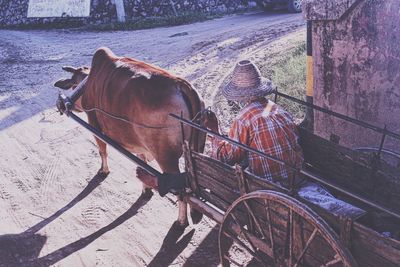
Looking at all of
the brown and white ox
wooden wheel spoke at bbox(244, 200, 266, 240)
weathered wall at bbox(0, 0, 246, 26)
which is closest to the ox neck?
the brown and white ox

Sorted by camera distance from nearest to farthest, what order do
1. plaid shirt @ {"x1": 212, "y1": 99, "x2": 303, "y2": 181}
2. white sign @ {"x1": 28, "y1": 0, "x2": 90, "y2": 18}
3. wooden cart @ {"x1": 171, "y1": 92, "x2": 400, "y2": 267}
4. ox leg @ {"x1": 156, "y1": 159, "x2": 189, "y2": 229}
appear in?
wooden cart @ {"x1": 171, "y1": 92, "x2": 400, "y2": 267} → plaid shirt @ {"x1": 212, "y1": 99, "x2": 303, "y2": 181} → ox leg @ {"x1": 156, "y1": 159, "x2": 189, "y2": 229} → white sign @ {"x1": 28, "y1": 0, "x2": 90, "y2": 18}

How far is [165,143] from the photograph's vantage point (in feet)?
13.9

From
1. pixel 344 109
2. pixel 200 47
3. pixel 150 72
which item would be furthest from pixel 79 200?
pixel 200 47

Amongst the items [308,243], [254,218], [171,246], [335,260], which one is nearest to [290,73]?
[171,246]

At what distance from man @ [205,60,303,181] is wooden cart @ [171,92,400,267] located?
8.3 inches

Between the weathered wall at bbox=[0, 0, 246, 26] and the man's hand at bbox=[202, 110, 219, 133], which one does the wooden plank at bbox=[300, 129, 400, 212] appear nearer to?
the man's hand at bbox=[202, 110, 219, 133]

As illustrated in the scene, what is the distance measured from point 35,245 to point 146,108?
1824 mm

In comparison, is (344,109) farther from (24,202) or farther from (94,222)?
(24,202)

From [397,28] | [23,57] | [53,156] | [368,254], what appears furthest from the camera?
[23,57]

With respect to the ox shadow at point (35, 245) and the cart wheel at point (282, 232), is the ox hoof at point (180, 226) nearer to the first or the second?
the ox shadow at point (35, 245)

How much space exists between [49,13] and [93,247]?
1571 centimetres

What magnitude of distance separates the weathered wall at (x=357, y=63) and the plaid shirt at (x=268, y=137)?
1.40 m

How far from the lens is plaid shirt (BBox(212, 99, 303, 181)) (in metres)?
3.36

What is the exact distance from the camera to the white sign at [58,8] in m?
17.2
